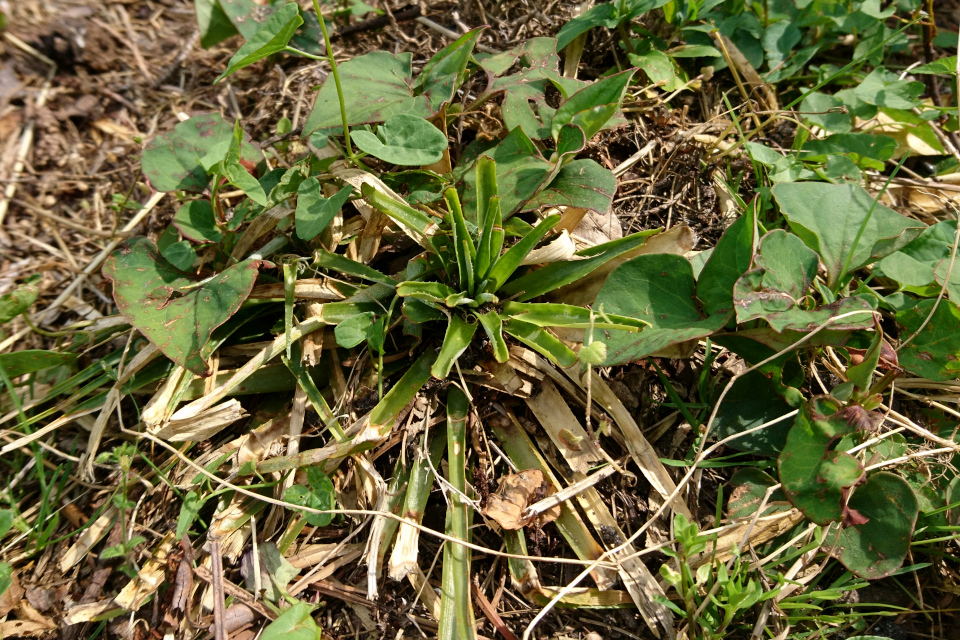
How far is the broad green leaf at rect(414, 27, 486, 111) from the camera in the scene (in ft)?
5.19

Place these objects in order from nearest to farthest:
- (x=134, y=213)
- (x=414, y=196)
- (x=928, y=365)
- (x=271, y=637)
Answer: (x=271, y=637), (x=928, y=365), (x=414, y=196), (x=134, y=213)

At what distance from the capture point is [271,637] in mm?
1317

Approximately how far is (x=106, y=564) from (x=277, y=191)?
1.08m

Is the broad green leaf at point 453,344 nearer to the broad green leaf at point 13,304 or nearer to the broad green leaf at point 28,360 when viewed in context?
the broad green leaf at point 28,360

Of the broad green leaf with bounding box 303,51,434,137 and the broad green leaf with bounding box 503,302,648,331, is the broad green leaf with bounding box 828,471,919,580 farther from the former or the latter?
the broad green leaf with bounding box 303,51,434,137

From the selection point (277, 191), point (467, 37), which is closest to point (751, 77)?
point (467, 37)

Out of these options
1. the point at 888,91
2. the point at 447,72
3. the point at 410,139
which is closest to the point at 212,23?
the point at 447,72

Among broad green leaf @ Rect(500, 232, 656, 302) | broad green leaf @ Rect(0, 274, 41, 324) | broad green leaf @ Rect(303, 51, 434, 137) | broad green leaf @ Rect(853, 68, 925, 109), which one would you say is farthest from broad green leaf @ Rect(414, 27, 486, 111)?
broad green leaf @ Rect(0, 274, 41, 324)

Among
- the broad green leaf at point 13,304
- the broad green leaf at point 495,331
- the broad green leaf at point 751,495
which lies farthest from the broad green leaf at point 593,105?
the broad green leaf at point 13,304

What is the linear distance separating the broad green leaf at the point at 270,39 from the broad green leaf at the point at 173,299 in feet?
1.57

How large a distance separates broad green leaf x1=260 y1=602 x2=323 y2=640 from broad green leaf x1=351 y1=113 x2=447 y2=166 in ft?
3.52

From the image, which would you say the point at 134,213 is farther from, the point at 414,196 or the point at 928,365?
the point at 928,365

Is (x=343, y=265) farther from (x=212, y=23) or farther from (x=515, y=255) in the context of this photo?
(x=212, y=23)

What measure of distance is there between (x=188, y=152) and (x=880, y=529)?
6.60 ft
